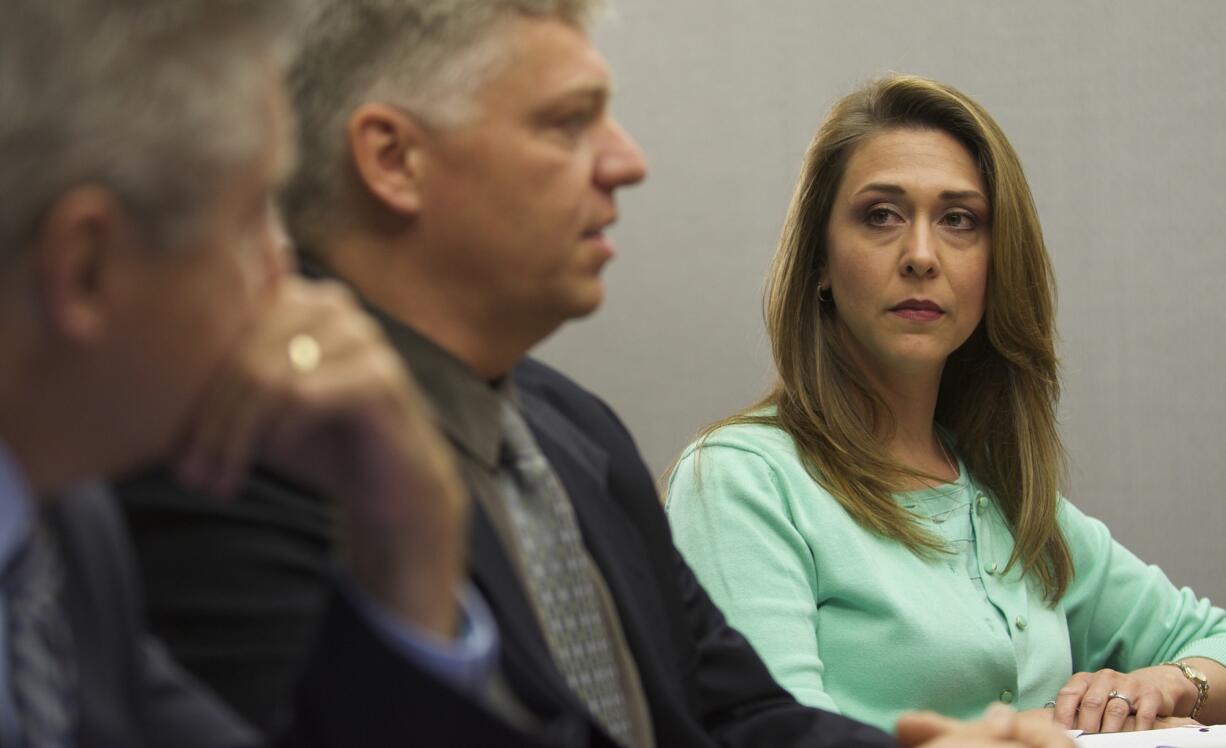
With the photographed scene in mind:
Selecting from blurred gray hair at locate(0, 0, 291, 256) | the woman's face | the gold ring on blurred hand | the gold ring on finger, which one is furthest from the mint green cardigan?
blurred gray hair at locate(0, 0, 291, 256)

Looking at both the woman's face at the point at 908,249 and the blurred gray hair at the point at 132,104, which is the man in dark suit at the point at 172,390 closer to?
the blurred gray hair at the point at 132,104

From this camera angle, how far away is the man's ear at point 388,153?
1268 mm

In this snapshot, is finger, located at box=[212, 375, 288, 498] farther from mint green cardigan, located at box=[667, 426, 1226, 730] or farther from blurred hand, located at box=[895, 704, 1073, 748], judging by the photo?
mint green cardigan, located at box=[667, 426, 1226, 730]

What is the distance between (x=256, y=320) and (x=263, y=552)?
0.30 metres

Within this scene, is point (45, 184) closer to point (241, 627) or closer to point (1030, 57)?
point (241, 627)

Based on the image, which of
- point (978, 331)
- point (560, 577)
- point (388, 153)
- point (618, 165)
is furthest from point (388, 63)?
point (978, 331)

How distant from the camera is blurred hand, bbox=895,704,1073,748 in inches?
50.6

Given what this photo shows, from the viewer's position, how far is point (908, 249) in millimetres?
2402

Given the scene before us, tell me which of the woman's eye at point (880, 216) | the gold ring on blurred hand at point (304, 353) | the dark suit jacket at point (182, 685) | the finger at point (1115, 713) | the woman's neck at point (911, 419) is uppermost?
the gold ring on blurred hand at point (304, 353)

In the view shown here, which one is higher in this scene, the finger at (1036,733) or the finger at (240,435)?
the finger at (240,435)

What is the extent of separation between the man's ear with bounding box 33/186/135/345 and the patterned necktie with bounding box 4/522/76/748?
179 mm

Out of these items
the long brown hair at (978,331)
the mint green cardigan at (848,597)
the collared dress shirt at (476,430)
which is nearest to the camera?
the collared dress shirt at (476,430)

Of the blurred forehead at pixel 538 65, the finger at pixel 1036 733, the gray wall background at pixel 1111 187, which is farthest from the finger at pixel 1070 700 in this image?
the gray wall background at pixel 1111 187

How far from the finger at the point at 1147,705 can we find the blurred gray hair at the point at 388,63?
1.42 m
